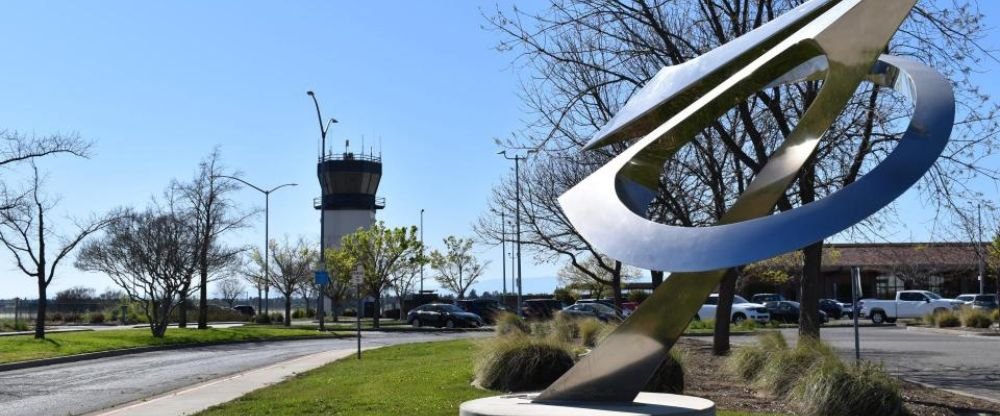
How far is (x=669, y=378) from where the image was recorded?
1385 centimetres

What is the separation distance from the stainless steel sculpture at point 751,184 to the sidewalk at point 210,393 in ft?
21.4

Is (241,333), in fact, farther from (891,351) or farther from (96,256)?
(891,351)

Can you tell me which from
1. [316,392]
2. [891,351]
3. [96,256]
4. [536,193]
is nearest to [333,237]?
[96,256]

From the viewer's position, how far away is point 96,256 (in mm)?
37344

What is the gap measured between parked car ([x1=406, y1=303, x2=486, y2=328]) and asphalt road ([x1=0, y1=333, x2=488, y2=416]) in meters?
15.3

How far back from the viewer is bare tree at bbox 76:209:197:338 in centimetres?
3341

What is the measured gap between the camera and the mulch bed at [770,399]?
11.7m

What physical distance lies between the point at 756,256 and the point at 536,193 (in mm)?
25709

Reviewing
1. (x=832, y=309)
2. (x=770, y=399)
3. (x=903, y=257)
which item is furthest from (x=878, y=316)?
(x=770, y=399)

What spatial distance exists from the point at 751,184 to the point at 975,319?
102 feet

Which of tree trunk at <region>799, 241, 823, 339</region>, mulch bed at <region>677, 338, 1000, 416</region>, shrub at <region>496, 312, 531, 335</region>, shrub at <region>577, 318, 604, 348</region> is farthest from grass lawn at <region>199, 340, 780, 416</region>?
tree trunk at <region>799, 241, 823, 339</region>

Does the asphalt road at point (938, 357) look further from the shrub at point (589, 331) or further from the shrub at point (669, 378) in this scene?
the shrub at point (589, 331)

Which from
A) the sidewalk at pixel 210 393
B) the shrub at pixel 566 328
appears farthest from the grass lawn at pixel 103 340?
the shrub at pixel 566 328

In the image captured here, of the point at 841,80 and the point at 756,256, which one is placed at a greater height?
the point at 841,80
